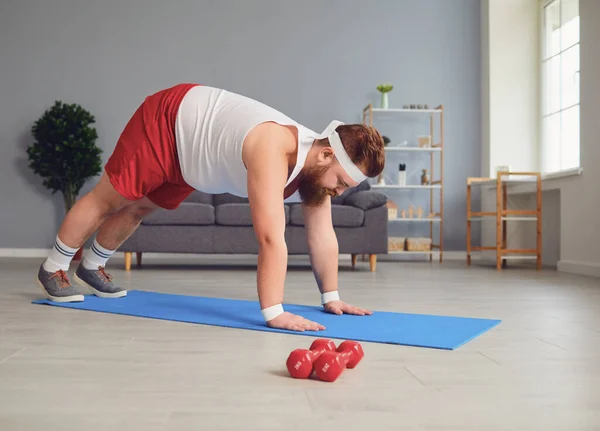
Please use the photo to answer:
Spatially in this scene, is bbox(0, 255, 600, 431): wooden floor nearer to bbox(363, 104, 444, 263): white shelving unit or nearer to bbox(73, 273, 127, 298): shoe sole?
bbox(73, 273, 127, 298): shoe sole

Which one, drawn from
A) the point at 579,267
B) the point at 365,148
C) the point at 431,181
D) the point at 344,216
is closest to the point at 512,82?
the point at 431,181

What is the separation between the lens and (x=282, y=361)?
157cm

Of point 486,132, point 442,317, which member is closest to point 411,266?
point 486,132

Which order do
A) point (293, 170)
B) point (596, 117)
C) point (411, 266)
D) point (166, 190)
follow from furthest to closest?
A: point (411, 266), point (596, 117), point (166, 190), point (293, 170)

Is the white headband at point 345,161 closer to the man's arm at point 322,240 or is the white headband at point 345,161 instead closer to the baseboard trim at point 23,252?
the man's arm at point 322,240

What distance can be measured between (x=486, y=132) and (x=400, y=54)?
44.6 inches

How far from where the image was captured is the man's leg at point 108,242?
2.70 metres

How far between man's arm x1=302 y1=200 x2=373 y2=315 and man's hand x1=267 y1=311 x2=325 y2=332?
1.22 ft

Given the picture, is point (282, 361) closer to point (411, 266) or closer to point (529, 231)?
point (411, 266)

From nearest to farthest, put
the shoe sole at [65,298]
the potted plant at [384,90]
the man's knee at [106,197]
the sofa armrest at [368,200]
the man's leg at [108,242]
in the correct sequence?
1. the man's knee at [106,197]
2. the shoe sole at [65,298]
3. the man's leg at [108,242]
4. the sofa armrest at [368,200]
5. the potted plant at [384,90]

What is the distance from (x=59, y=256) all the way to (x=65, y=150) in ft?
11.3

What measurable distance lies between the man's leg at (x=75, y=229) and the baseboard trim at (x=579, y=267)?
3.31m

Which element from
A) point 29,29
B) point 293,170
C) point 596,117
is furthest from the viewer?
point 29,29

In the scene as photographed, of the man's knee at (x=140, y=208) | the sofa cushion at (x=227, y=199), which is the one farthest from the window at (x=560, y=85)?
the man's knee at (x=140, y=208)
